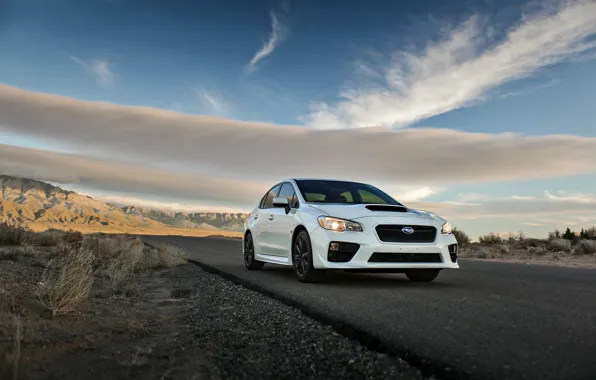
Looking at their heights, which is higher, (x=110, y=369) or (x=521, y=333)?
(x=521, y=333)

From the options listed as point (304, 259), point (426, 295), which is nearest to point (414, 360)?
point (426, 295)

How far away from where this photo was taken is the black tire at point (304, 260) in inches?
330

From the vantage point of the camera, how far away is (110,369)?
152 inches

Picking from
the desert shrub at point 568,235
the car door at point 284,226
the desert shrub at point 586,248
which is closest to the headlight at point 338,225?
the car door at point 284,226

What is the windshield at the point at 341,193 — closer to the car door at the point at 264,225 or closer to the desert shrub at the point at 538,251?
the car door at the point at 264,225

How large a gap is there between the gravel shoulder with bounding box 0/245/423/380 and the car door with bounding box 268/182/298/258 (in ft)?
6.90

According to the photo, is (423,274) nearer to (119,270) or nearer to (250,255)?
(250,255)

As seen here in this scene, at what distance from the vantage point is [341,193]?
9.89m

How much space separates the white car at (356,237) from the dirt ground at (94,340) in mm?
2116

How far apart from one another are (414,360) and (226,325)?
7.28ft

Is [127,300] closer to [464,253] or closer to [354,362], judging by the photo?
[354,362]

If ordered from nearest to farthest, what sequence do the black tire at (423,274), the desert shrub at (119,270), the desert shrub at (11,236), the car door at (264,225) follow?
the black tire at (423,274) < the desert shrub at (119,270) < the car door at (264,225) < the desert shrub at (11,236)

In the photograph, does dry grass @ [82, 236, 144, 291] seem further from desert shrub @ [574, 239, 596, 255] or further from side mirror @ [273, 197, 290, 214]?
desert shrub @ [574, 239, 596, 255]

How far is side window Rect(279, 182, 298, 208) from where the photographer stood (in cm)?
968
